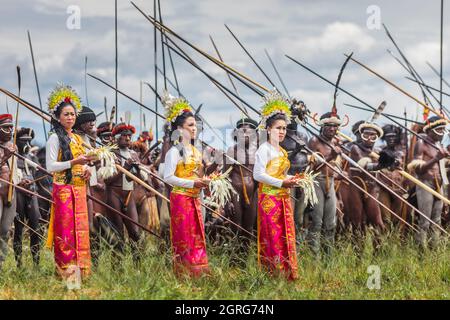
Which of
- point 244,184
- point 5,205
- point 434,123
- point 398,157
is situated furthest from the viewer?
point 398,157

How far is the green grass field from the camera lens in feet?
22.9

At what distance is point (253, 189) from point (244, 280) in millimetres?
2210

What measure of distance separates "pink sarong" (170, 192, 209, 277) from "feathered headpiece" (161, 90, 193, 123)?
2.41 ft

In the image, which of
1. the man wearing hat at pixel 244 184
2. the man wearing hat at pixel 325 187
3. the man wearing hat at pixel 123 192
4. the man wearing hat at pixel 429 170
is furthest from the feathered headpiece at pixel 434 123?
the man wearing hat at pixel 123 192

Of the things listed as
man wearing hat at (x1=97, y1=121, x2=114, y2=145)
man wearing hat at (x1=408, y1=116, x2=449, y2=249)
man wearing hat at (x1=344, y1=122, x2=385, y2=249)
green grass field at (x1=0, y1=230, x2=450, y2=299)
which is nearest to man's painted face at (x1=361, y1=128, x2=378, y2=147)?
man wearing hat at (x1=344, y1=122, x2=385, y2=249)

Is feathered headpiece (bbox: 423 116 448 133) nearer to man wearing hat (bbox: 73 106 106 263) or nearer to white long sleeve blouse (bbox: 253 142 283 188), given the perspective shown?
white long sleeve blouse (bbox: 253 142 283 188)

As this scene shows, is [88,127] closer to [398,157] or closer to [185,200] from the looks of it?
[185,200]

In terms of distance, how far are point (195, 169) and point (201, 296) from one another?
1.37 m

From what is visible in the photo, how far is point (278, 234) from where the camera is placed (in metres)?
7.72

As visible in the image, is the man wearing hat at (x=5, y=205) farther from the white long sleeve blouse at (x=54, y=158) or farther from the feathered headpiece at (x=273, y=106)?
the feathered headpiece at (x=273, y=106)

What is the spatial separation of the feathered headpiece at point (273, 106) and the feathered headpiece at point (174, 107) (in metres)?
0.71

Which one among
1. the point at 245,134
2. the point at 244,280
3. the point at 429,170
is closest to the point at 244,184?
the point at 245,134
